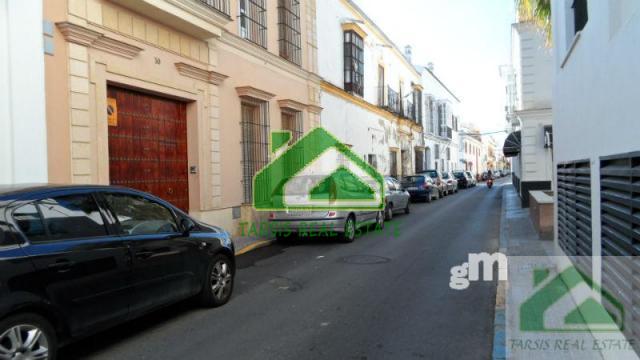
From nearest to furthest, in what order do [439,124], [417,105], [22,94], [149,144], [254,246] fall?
[22,94]
[149,144]
[254,246]
[417,105]
[439,124]

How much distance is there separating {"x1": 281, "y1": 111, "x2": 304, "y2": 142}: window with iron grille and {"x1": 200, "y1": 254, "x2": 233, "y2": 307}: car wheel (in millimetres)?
10377

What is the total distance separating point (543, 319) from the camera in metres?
5.34

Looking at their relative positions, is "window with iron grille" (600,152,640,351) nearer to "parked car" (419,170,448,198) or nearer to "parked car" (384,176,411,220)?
"parked car" (384,176,411,220)

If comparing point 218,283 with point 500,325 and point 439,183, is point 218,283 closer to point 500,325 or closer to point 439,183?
point 500,325

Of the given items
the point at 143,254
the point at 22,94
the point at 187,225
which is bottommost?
the point at 143,254

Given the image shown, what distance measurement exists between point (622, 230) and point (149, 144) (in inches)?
351

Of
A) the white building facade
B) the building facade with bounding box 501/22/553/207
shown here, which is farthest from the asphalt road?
the white building facade

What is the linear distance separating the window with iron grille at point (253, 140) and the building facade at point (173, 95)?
3cm

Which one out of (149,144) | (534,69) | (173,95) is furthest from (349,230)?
(534,69)

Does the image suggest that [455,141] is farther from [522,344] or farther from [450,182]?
[522,344]

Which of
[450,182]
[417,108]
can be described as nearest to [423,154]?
[417,108]

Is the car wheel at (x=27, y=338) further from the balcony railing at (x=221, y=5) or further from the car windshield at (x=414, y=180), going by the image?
the car windshield at (x=414, y=180)

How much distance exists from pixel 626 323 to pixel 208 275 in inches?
173

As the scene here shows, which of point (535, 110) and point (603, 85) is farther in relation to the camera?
point (535, 110)
